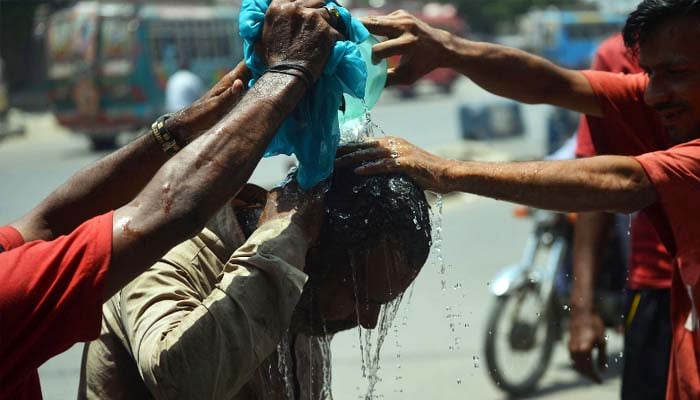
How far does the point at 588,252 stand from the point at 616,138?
114 centimetres

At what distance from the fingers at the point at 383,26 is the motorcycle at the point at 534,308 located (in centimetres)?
310

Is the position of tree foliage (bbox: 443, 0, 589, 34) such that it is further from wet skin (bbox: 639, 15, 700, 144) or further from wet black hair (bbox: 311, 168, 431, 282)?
wet black hair (bbox: 311, 168, 431, 282)

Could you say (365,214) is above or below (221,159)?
below

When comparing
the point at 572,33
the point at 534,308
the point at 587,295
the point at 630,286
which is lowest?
the point at 534,308

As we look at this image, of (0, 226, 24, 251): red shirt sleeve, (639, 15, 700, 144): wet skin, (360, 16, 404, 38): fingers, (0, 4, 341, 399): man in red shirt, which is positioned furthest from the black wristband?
(639, 15, 700, 144): wet skin

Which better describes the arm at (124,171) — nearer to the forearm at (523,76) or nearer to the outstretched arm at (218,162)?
the outstretched arm at (218,162)

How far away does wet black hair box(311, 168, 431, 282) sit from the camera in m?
1.96

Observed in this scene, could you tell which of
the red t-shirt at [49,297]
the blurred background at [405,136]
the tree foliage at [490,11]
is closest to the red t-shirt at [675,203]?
the blurred background at [405,136]

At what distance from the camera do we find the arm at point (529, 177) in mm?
1996

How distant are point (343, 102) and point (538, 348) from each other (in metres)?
3.97

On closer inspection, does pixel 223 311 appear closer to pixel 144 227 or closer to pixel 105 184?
pixel 144 227

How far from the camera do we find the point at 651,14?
246 cm

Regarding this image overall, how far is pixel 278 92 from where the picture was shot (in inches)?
67.0

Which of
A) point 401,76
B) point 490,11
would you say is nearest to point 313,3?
point 401,76
